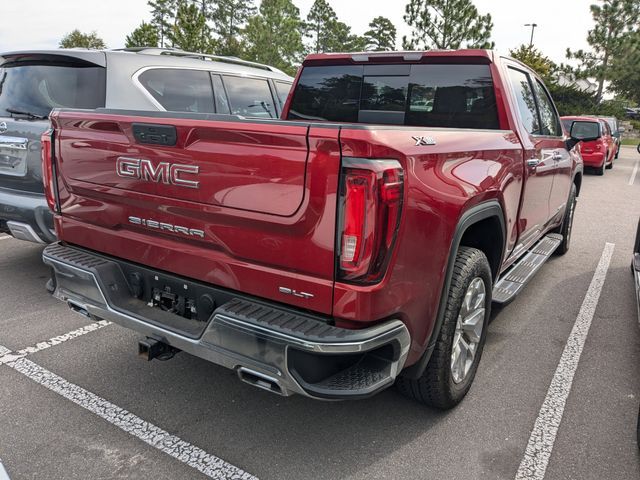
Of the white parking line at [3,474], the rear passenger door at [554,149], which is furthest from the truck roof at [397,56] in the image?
the white parking line at [3,474]

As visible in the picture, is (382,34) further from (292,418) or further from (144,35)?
(292,418)

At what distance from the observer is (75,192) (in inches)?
116

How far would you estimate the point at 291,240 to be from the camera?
2154mm

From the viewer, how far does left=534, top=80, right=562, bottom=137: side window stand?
4.57 metres

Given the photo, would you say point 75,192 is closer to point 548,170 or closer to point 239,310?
point 239,310

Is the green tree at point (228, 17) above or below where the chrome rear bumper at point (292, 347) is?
above

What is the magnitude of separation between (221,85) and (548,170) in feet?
11.0

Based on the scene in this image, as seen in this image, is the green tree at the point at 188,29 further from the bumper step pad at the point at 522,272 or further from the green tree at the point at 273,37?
the bumper step pad at the point at 522,272

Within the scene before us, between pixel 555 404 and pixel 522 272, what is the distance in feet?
4.16

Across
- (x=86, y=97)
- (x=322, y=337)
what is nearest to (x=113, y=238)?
(x=322, y=337)

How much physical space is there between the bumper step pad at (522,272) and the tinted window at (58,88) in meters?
3.52

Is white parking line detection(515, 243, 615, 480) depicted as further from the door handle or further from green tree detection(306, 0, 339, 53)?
green tree detection(306, 0, 339, 53)

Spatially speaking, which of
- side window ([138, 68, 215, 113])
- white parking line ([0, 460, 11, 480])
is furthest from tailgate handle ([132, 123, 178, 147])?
side window ([138, 68, 215, 113])

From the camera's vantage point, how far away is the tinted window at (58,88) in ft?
14.8
